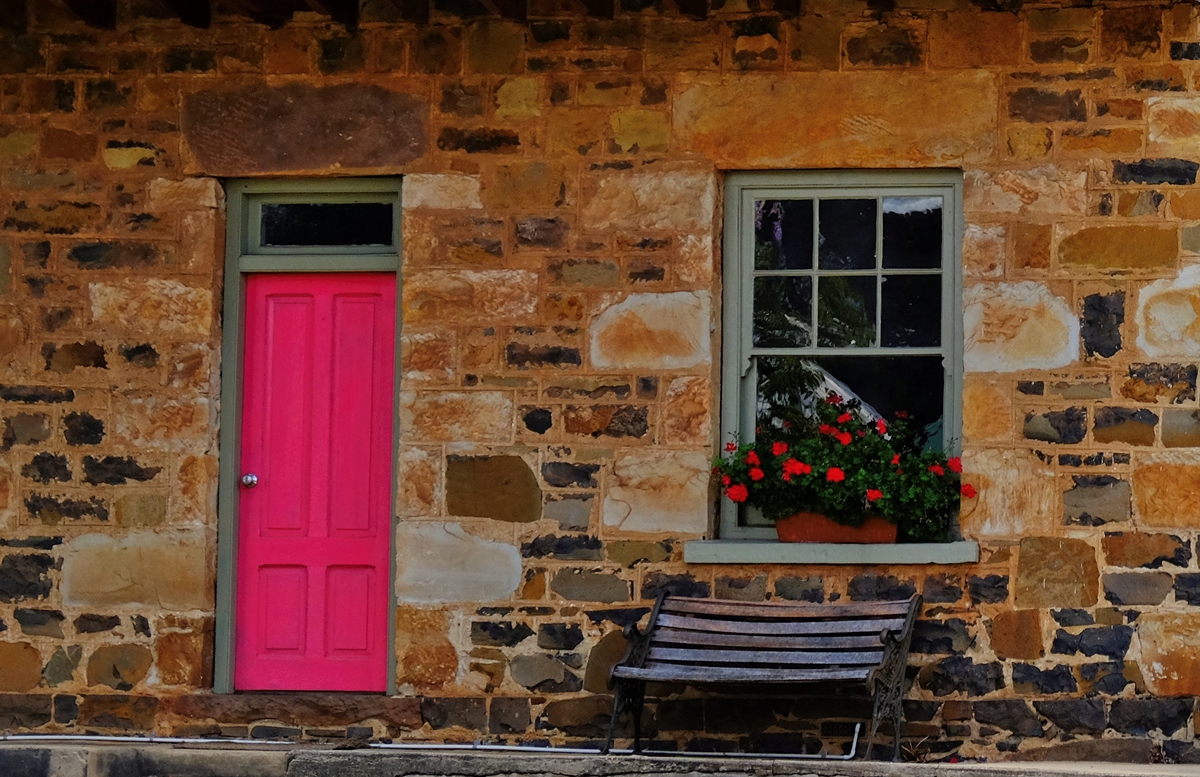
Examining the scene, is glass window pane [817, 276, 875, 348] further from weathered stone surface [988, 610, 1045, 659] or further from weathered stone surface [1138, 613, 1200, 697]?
weathered stone surface [1138, 613, 1200, 697]

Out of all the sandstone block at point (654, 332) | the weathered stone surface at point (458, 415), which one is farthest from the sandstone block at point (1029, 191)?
the weathered stone surface at point (458, 415)

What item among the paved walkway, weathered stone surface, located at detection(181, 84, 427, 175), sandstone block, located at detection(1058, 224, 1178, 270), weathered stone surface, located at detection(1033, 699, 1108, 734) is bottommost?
the paved walkway

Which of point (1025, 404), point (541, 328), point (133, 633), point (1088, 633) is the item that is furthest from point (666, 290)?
point (133, 633)

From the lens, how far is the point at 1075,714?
21.0 ft

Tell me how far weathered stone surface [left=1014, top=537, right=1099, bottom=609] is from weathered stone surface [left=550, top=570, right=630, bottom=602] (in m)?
1.56

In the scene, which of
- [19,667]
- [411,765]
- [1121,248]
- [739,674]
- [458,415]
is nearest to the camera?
[411,765]

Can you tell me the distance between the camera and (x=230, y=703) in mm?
6809

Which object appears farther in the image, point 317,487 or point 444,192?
point 317,487

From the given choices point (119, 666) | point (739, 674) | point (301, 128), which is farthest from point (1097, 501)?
point (119, 666)

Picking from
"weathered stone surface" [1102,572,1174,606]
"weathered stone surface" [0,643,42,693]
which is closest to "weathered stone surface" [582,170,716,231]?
"weathered stone surface" [1102,572,1174,606]

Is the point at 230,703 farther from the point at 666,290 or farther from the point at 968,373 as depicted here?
the point at 968,373

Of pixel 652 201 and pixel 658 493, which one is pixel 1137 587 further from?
pixel 652 201

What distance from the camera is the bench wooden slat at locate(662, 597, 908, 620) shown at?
20.9ft

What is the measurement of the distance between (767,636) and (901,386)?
1200 mm
